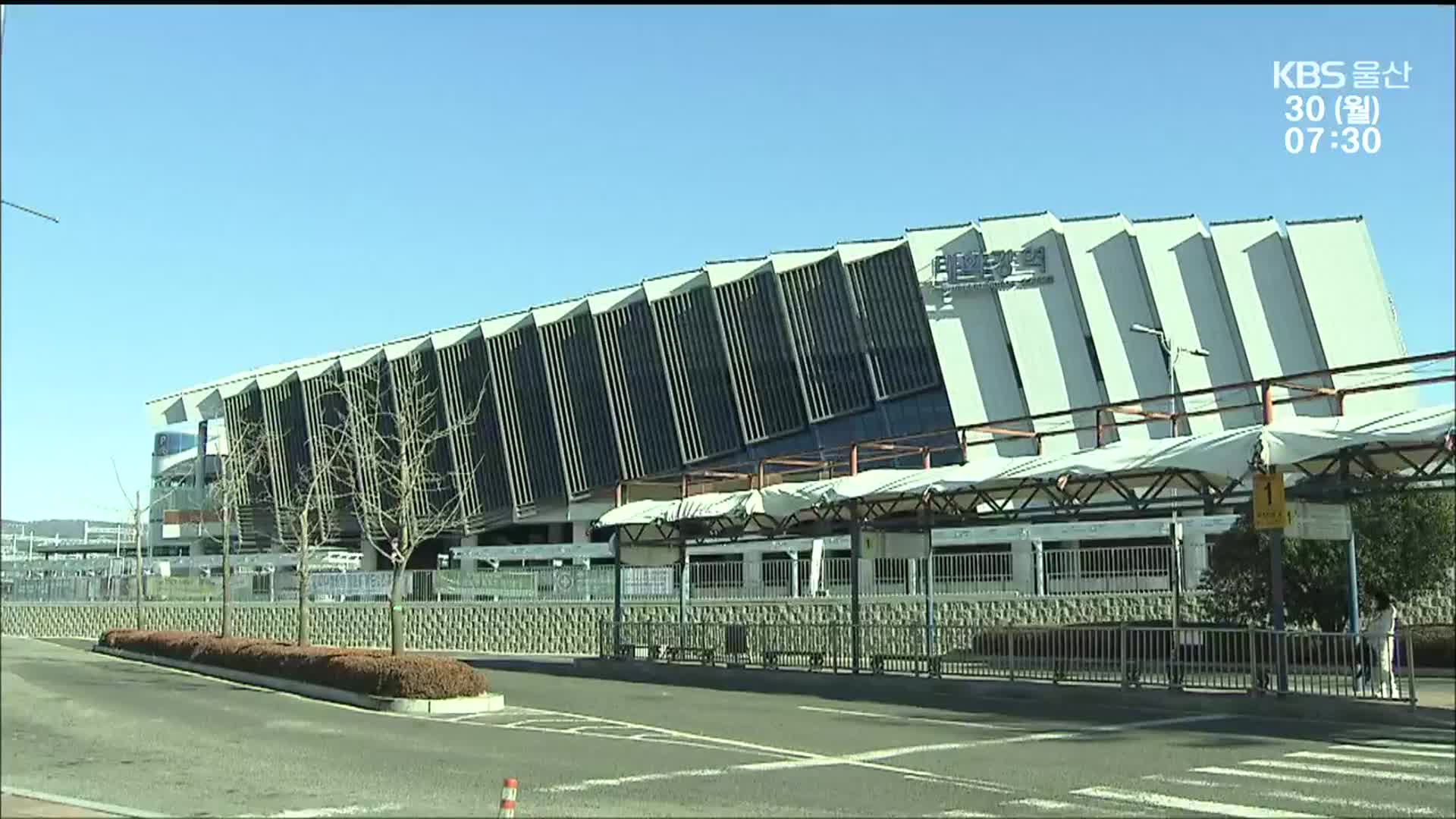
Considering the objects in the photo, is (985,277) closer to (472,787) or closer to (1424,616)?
(1424,616)

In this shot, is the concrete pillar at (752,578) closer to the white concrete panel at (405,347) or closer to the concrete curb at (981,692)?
the concrete curb at (981,692)

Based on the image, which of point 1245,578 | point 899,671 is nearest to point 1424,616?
point 1245,578

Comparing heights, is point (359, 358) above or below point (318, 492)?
above

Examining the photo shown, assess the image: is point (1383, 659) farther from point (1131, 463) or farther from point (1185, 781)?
point (1185, 781)

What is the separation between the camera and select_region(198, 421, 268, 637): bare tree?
43.9 m

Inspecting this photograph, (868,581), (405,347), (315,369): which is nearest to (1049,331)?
(868,581)

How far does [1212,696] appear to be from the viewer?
20062mm

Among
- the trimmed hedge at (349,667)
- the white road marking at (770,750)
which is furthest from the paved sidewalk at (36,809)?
the trimmed hedge at (349,667)

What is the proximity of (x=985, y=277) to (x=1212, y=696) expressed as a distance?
38.5 meters

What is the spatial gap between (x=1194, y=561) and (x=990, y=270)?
81.0ft

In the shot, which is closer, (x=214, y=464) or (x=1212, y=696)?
(x=1212, y=696)

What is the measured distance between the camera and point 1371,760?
1432 cm

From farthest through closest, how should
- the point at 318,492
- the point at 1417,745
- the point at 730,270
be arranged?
1. the point at 730,270
2. the point at 318,492
3. the point at 1417,745

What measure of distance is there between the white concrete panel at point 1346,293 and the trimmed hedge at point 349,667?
43.4 metres
